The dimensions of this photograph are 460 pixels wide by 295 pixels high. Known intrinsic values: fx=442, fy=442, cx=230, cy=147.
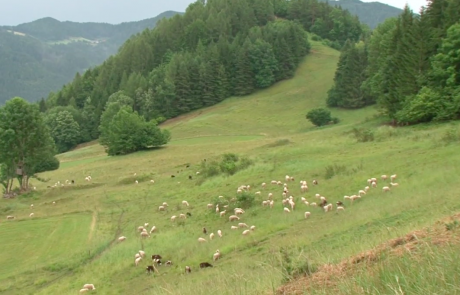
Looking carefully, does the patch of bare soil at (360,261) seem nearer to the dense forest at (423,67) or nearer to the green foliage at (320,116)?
the dense forest at (423,67)

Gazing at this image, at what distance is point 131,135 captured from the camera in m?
71.7

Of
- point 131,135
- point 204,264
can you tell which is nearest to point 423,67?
point 204,264

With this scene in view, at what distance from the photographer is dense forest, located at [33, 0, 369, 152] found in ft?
379

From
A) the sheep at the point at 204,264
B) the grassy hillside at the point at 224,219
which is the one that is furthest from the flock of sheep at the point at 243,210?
the grassy hillside at the point at 224,219

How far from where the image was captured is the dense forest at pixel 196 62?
116 meters

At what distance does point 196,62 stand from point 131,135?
53.5 metres

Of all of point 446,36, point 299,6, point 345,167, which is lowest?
point 345,167

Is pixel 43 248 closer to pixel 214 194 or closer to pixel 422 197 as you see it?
pixel 214 194

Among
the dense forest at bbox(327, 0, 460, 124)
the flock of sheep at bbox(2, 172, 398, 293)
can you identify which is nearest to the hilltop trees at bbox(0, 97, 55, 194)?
the flock of sheep at bbox(2, 172, 398, 293)

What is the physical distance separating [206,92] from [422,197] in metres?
101

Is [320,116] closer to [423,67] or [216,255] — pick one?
[423,67]

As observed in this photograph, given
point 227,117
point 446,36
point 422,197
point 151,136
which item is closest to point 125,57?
point 227,117

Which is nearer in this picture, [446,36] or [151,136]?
[446,36]

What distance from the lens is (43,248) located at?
26.6m
